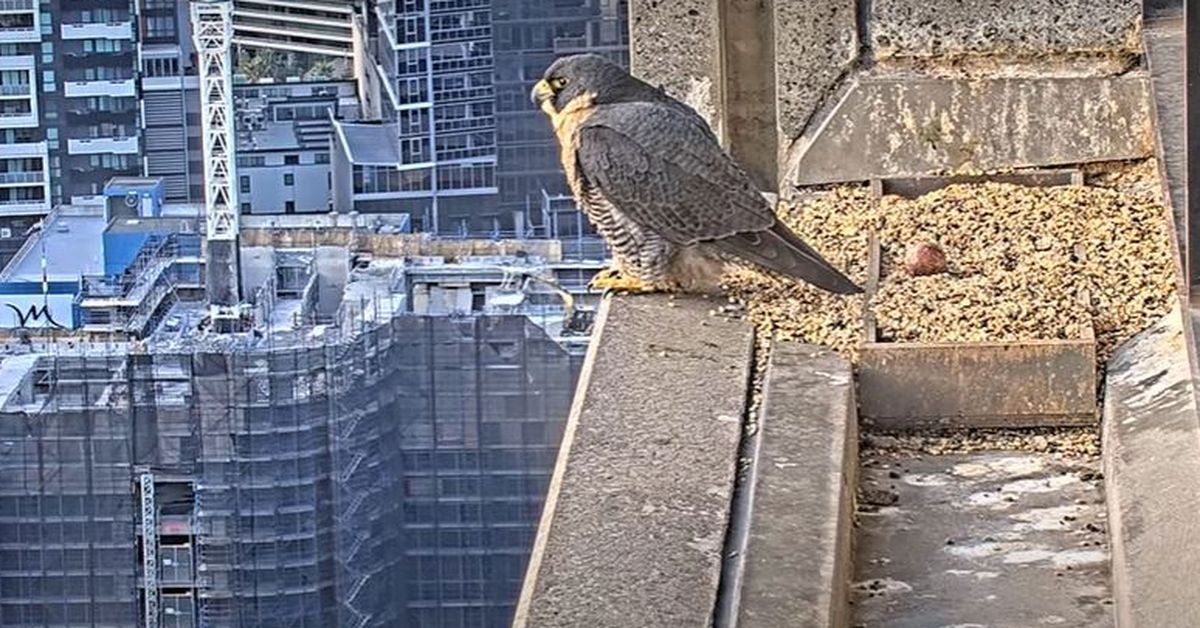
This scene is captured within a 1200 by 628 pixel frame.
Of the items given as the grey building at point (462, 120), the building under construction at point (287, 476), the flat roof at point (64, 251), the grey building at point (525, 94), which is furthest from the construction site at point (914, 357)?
the grey building at point (525, 94)

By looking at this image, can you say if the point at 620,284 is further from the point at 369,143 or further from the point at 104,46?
the point at 104,46

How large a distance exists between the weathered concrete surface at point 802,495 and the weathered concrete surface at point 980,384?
68mm

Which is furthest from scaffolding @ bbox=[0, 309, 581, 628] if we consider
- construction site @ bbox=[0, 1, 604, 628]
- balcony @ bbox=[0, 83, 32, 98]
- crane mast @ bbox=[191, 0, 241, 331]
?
balcony @ bbox=[0, 83, 32, 98]

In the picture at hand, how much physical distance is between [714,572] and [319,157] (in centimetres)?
2028

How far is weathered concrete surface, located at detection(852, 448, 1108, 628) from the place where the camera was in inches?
129

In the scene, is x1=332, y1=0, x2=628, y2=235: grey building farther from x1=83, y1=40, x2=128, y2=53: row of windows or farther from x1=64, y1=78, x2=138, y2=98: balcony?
x1=83, y1=40, x2=128, y2=53: row of windows

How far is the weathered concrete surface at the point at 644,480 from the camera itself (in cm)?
305

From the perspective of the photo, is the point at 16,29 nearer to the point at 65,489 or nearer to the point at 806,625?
the point at 65,489

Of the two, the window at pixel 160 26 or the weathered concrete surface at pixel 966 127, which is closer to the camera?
the weathered concrete surface at pixel 966 127

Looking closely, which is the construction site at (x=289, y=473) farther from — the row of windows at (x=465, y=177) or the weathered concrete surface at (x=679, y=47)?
the weathered concrete surface at (x=679, y=47)

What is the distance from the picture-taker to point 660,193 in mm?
4430

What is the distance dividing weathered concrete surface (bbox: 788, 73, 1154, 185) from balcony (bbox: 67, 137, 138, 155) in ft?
59.6

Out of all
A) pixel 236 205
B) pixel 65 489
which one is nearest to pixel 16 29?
pixel 236 205

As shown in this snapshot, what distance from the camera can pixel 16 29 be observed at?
917 inches
